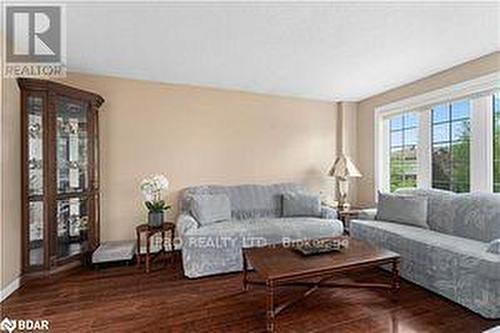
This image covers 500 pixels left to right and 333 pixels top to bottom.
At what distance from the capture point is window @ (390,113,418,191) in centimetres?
390

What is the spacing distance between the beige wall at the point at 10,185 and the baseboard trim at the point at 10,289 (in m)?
0.03

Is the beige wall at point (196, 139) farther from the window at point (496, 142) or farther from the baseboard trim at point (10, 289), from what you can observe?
the window at point (496, 142)

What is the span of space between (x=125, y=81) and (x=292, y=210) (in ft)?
9.12

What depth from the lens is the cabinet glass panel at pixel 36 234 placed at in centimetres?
274

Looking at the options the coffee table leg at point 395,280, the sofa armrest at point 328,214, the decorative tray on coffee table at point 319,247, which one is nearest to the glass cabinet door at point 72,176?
the decorative tray on coffee table at point 319,247

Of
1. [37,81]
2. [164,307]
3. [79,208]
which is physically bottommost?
[164,307]

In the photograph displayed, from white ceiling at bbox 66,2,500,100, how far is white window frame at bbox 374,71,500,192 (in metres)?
0.29

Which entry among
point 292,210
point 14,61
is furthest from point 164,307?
point 14,61

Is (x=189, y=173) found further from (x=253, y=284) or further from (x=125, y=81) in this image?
(x=253, y=284)

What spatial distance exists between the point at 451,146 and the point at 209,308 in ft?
10.8

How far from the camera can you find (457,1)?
1997 millimetres

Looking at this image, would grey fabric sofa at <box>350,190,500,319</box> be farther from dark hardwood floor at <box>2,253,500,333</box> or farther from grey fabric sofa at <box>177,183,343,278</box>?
grey fabric sofa at <box>177,183,343,278</box>

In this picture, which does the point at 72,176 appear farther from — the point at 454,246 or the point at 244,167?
the point at 454,246

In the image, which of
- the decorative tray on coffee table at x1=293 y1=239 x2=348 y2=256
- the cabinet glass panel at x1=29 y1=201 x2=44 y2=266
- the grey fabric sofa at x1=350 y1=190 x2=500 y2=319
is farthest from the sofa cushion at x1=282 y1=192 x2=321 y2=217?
the cabinet glass panel at x1=29 y1=201 x2=44 y2=266
